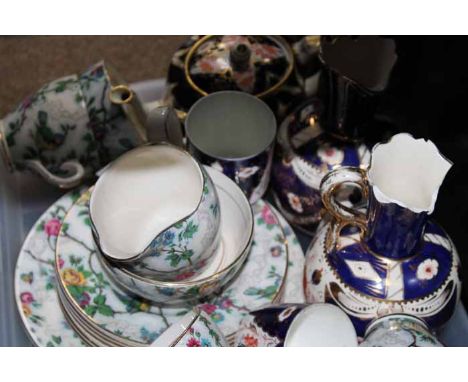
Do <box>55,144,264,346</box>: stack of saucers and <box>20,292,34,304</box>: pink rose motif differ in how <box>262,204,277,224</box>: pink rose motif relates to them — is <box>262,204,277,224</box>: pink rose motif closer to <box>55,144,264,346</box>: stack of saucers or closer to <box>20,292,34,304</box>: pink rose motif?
<box>55,144,264,346</box>: stack of saucers

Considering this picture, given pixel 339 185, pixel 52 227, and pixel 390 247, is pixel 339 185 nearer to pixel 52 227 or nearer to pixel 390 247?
pixel 390 247

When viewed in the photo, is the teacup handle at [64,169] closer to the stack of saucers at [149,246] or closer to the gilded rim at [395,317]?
the stack of saucers at [149,246]

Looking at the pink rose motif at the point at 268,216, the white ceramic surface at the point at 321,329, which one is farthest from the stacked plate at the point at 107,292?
the white ceramic surface at the point at 321,329

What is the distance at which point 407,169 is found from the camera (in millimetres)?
580

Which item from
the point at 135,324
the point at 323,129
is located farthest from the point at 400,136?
the point at 135,324

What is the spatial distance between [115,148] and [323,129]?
0.19m

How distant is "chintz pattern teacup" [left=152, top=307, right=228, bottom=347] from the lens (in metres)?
0.51

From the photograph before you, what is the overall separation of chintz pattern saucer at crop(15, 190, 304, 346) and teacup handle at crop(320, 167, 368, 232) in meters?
0.10

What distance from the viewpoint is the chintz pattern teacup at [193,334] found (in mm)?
515

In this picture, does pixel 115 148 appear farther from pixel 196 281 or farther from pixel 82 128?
pixel 196 281

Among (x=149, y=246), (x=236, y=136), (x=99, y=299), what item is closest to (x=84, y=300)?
(x=99, y=299)

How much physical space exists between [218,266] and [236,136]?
0.50ft

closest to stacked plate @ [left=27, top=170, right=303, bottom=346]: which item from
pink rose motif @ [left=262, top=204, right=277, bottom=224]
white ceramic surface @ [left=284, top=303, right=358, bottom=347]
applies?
pink rose motif @ [left=262, top=204, right=277, bottom=224]

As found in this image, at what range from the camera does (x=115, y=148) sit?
2.31 feet
